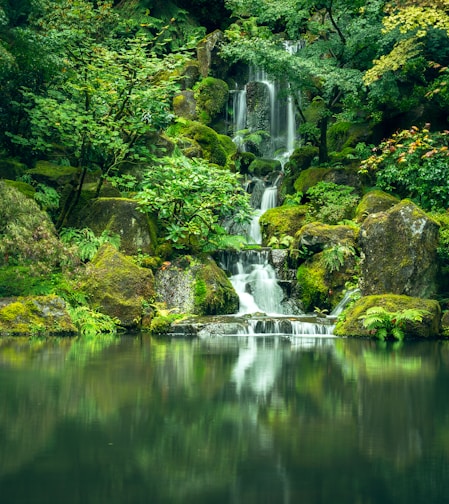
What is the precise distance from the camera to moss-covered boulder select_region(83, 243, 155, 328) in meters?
14.6

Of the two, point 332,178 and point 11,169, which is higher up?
point 332,178

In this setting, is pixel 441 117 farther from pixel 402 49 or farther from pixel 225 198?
pixel 225 198

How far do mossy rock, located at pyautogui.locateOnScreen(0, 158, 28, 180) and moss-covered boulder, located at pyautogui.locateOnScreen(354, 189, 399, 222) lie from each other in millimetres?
9217

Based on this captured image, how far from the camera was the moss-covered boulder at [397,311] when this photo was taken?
13633 millimetres

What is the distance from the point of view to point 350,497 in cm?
361

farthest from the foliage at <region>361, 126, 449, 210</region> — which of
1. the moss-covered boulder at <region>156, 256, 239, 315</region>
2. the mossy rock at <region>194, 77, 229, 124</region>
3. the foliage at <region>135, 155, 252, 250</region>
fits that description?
the mossy rock at <region>194, 77, 229, 124</region>

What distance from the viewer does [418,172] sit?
19234 millimetres

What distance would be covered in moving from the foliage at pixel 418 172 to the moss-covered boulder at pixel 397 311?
3923 mm

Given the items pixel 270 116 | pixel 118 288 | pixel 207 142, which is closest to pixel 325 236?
pixel 118 288

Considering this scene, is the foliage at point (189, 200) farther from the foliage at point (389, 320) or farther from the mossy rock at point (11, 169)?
the foliage at point (389, 320)

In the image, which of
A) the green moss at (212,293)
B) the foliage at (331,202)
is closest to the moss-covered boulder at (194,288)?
the green moss at (212,293)

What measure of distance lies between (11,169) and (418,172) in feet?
36.6

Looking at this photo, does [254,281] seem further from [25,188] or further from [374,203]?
[25,188]

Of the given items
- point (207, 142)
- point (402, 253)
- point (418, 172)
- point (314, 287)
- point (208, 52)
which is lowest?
point (314, 287)
